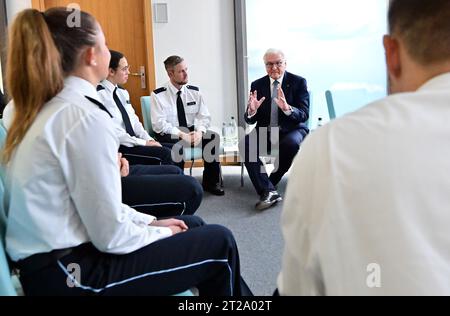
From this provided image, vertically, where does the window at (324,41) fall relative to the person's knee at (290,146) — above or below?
above

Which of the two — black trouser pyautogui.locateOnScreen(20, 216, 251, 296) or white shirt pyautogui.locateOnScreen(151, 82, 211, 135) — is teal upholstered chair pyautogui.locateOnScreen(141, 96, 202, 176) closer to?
white shirt pyautogui.locateOnScreen(151, 82, 211, 135)

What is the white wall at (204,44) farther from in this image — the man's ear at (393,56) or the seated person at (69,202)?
the man's ear at (393,56)

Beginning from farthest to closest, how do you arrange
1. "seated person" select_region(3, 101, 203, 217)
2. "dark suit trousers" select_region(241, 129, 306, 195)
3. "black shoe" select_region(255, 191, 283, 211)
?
"dark suit trousers" select_region(241, 129, 306, 195) → "black shoe" select_region(255, 191, 283, 211) → "seated person" select_region(3, 101, 203, 217)

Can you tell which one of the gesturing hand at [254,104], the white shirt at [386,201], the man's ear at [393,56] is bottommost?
the gesturing hand at [254,104]

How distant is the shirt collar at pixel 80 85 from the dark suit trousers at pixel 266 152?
7.35 feet

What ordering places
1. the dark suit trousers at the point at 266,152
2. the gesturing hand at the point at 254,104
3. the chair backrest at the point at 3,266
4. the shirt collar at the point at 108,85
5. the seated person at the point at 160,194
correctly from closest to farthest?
1. the chair backrest at the point at 3,266
2. the seated person at the point at 160,194
3. the shirt collar at the point at 108,85
4. the dark suit trousers at the point at 266,152
5. the gesturing hand at the point at 254,104

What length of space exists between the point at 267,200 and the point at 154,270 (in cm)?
218

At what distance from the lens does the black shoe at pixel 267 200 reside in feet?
10.5

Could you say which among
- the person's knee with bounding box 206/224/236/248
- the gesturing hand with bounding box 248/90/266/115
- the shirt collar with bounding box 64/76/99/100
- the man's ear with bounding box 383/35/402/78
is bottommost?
the person's knee with bounding box 206/224/236/248

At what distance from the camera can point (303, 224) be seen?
0.67m

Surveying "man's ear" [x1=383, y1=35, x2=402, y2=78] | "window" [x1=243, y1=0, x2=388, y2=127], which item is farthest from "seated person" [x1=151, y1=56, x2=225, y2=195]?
"man's ear" [x1=383, y1=35, x2=402, y2=78]

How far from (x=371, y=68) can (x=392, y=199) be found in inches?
150

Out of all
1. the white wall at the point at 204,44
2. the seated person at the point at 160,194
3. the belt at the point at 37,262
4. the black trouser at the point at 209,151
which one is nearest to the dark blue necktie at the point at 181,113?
the black trouser at the point at 209,151

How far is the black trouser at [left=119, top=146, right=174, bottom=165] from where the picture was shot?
295cm
